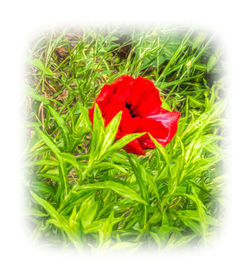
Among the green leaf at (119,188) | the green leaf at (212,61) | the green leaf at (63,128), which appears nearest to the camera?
the green leaf at (119,188)

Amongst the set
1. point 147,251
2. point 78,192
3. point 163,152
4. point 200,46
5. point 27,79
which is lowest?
point 147,251

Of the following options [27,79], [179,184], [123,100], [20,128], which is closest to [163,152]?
[179,184]

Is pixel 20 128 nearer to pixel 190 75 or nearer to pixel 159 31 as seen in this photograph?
pixel 159 31

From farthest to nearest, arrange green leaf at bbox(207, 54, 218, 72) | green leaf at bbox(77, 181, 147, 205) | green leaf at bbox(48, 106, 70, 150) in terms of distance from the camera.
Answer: green leaf at bbox(207, 54, 218, 72) < green leaf at bbox(48, 106, 70, 150) < green leaf at bbox(77, 181, 147, 205)

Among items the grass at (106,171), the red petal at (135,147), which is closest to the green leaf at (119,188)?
the grass at (106,171)

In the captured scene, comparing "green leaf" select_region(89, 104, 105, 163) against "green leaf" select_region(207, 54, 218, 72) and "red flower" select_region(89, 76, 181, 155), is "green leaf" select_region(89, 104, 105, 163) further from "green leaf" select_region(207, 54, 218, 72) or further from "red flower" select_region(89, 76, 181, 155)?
"green leaf" select_region(207, 54, 218, 72)

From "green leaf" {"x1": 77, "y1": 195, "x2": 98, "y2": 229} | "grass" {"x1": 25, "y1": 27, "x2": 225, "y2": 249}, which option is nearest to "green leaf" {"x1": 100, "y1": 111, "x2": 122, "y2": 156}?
"grass" {"x1": 25, "y1": 27, "x2": 225, "y2": 249}

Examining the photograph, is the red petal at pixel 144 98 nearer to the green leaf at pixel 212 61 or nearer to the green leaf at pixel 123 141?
the green leaf at pixel 123 141
